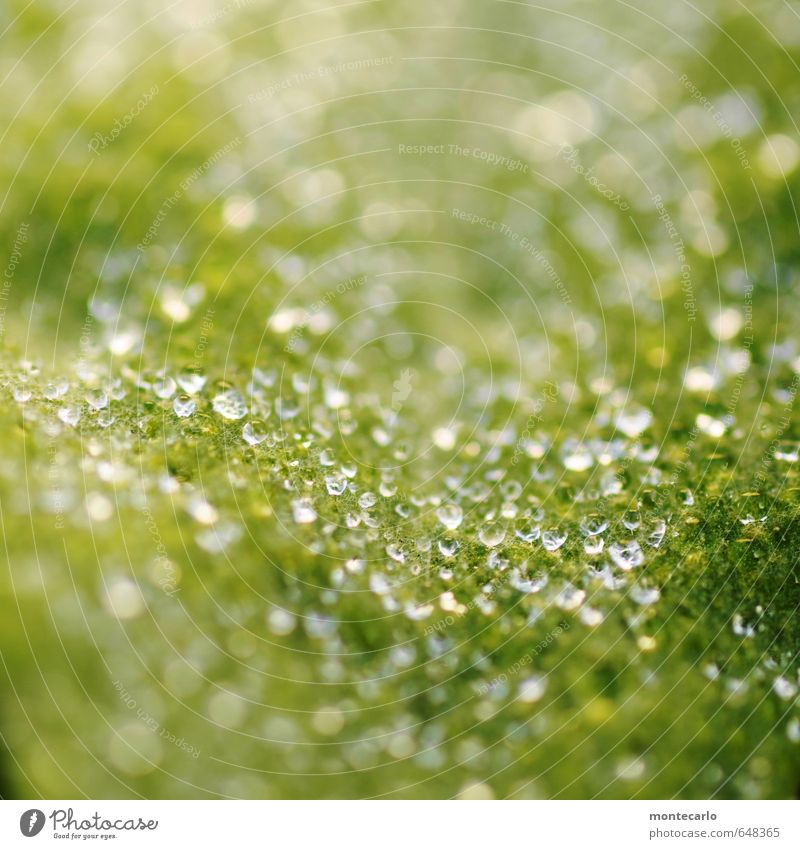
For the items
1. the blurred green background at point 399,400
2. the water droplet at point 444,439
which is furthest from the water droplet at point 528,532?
the water droplet at point 444,439

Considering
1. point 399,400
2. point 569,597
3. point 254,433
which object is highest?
point 399,400

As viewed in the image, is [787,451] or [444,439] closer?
[787,451]

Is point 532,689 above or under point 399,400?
under

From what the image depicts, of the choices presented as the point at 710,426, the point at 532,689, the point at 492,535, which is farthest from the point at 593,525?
the point at 532,689

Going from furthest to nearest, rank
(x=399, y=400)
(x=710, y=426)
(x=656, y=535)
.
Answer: (x=399, y=400) < (x=710, y=426) < (x=656, y=535)

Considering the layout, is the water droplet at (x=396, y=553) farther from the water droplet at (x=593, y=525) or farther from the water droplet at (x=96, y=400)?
Result: the water droplet at (x=96, y=400)

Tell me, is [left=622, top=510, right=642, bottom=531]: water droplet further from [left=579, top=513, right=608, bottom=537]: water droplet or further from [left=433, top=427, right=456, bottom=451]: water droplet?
[left=433, top=427, right=456, bottom=451]: water droplet

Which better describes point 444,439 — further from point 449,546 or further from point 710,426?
point 710,426
